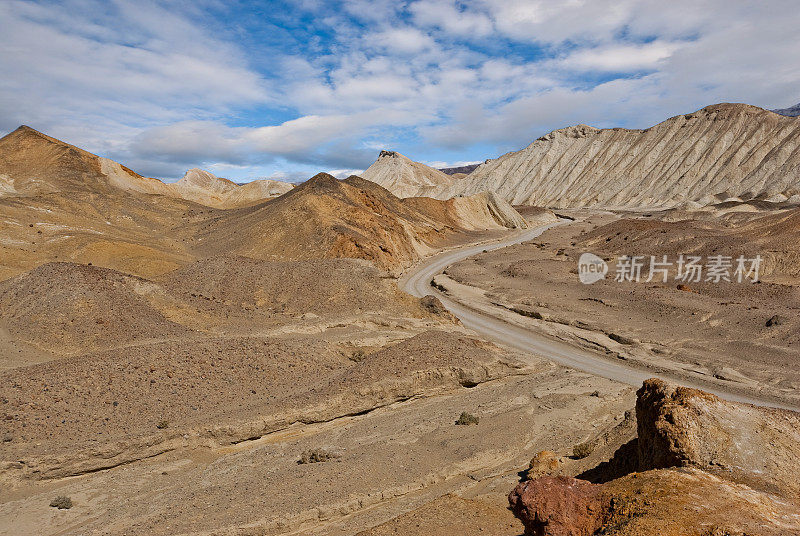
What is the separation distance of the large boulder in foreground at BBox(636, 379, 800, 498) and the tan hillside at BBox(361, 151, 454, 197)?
14049 cm

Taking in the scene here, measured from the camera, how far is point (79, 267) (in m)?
24.2

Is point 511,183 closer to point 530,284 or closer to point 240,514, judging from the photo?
point 530,284

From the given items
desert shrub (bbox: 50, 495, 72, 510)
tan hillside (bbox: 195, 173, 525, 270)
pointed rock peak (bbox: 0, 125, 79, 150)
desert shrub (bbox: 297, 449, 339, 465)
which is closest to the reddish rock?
desert shrub (bbox: 297, 449, 339, 465)

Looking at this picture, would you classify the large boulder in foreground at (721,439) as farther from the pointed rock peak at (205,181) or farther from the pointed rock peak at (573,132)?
the pointed rock peak at (573,132)

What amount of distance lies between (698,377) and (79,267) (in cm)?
3227

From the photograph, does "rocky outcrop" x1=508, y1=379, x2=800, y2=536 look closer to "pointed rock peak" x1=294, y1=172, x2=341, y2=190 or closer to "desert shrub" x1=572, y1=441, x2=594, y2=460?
"desert shrub" x1=572, y1=441, x2=594, y2=460

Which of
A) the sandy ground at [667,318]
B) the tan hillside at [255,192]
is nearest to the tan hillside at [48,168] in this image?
the tan hillside at [255,192]

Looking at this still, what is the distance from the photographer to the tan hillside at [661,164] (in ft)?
309

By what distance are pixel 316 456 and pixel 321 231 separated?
30706 mm

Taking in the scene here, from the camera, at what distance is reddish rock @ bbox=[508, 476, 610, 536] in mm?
6438

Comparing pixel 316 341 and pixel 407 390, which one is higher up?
pixel 316 341

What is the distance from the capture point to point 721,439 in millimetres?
8180

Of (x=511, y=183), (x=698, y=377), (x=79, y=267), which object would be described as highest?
(x=511, y=183)

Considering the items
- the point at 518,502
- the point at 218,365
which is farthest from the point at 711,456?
the point at 218,365
